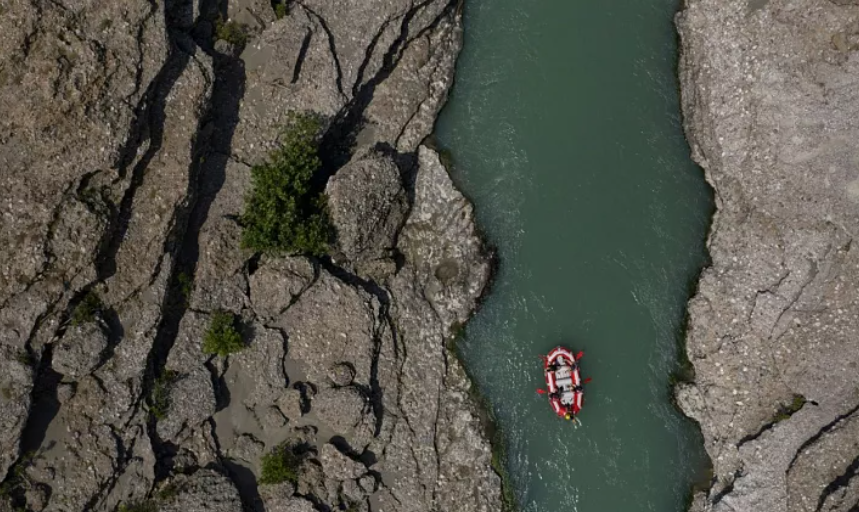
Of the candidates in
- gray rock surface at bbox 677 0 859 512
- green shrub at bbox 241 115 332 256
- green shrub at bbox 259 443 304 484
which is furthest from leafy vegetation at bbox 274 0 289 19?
green shrub at bbox 259 443 304 484

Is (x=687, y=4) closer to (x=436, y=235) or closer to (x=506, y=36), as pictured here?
(x=506, y=36)

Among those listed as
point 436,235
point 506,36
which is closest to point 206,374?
point 436,235

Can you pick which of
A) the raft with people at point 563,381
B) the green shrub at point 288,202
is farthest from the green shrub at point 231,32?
the raft with people at point 563,381

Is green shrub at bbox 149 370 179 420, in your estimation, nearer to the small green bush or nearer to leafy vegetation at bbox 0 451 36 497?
the small green bush

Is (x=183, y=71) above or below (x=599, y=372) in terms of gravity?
above

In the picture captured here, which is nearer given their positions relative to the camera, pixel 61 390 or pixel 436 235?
pixel 61 390

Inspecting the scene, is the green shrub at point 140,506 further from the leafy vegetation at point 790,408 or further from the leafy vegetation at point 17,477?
the leafy vegetation at point 790,408
